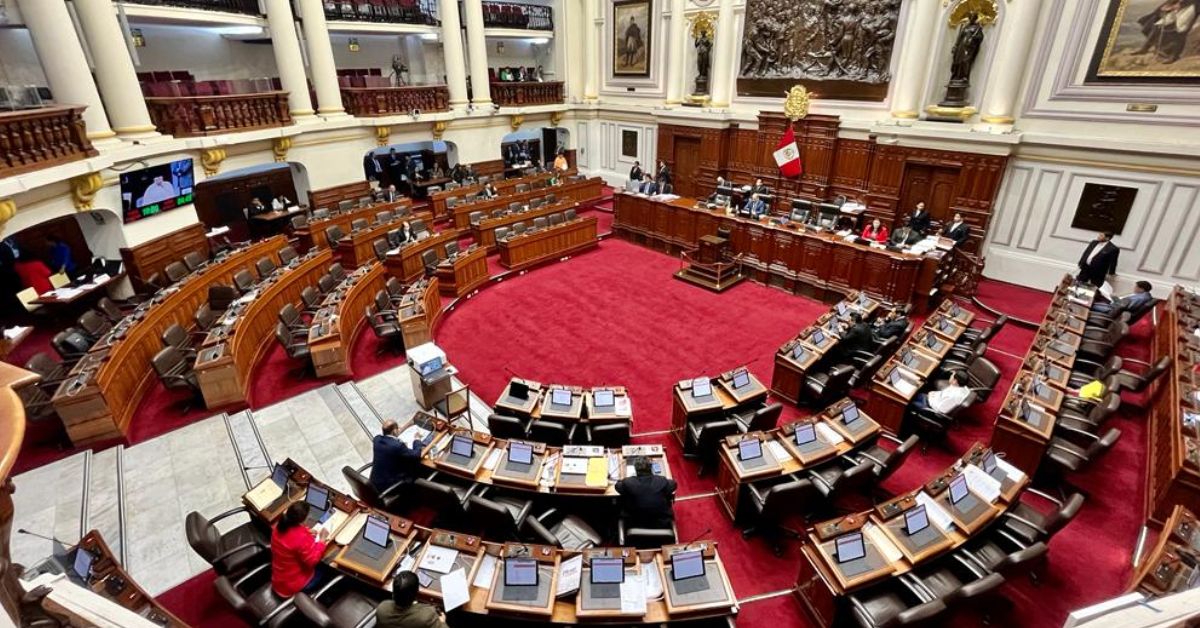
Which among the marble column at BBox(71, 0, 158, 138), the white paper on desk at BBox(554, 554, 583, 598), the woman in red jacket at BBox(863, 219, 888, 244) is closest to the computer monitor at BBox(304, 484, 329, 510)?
the white paper on desk at BBox(554, 554, 583, 598)

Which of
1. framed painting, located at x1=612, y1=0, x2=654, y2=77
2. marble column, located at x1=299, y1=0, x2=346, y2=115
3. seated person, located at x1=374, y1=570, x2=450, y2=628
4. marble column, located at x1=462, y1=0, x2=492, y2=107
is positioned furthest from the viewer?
framed painting, located at x1=612, y1=0, x2=654, y2=77

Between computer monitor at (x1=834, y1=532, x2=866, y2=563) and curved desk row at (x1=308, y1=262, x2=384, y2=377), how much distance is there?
24.7 feet

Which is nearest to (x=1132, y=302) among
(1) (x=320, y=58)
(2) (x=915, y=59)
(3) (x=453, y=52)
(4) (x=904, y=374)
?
(4) (x=904, y=374)

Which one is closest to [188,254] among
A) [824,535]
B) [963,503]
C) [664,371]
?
[664,371]

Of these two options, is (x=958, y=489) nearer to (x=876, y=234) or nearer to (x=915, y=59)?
(x=876, y=234)

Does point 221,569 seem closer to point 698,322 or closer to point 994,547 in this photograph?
point 994,547

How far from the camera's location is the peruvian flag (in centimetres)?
1495

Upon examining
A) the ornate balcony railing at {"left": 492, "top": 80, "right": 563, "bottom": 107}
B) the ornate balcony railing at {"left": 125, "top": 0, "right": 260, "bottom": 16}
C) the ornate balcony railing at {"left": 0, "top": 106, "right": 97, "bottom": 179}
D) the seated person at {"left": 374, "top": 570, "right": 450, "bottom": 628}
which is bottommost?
the seated person at {"left": 374, "top": 570, "right": 450, "bottom": 628}

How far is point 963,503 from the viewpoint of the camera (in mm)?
5000

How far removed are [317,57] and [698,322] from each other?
1259 centimetres

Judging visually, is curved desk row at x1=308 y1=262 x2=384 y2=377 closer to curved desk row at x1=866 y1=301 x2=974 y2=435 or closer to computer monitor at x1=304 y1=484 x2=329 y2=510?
computer monitor at x1=304 y1=484 x2=329 y2=510

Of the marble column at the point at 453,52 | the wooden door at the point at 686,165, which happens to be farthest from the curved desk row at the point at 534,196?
the marble column at the point at 453,52

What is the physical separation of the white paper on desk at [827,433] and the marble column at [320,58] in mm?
15358

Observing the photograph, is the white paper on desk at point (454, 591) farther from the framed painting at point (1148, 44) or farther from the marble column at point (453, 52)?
the marble column at point (453, 52)
